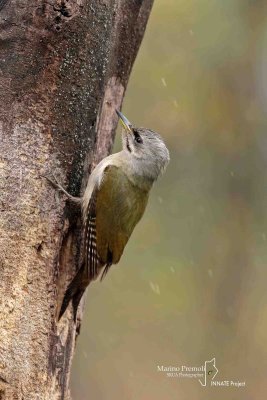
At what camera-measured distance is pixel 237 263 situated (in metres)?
12.4

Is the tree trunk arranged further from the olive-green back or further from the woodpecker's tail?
the olive-green back

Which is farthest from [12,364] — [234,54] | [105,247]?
[234,54]

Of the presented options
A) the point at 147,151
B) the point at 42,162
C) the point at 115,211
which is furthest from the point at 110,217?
the point at 42,162

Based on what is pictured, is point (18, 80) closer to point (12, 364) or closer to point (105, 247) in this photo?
point (105, 247)

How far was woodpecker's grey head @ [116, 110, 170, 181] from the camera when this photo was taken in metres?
6.77

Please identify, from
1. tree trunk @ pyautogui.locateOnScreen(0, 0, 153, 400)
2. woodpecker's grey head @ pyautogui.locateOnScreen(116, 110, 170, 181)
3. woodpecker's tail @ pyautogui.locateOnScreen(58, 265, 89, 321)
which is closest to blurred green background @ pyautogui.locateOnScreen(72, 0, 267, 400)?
woodpecker's grey head @ pyautogui.locateOnScreen(116, 110, 170, 181)

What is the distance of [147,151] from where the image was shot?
22.3 ft

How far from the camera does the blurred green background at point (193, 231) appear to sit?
12016mm

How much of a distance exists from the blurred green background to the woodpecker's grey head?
539 cm

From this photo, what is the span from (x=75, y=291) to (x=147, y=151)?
1.58 meters

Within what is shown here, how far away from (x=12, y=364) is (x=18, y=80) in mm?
1729

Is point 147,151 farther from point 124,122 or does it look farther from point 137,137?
point 124,122

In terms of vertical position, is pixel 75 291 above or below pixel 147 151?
below

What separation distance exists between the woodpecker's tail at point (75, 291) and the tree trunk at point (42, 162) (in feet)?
0.15
